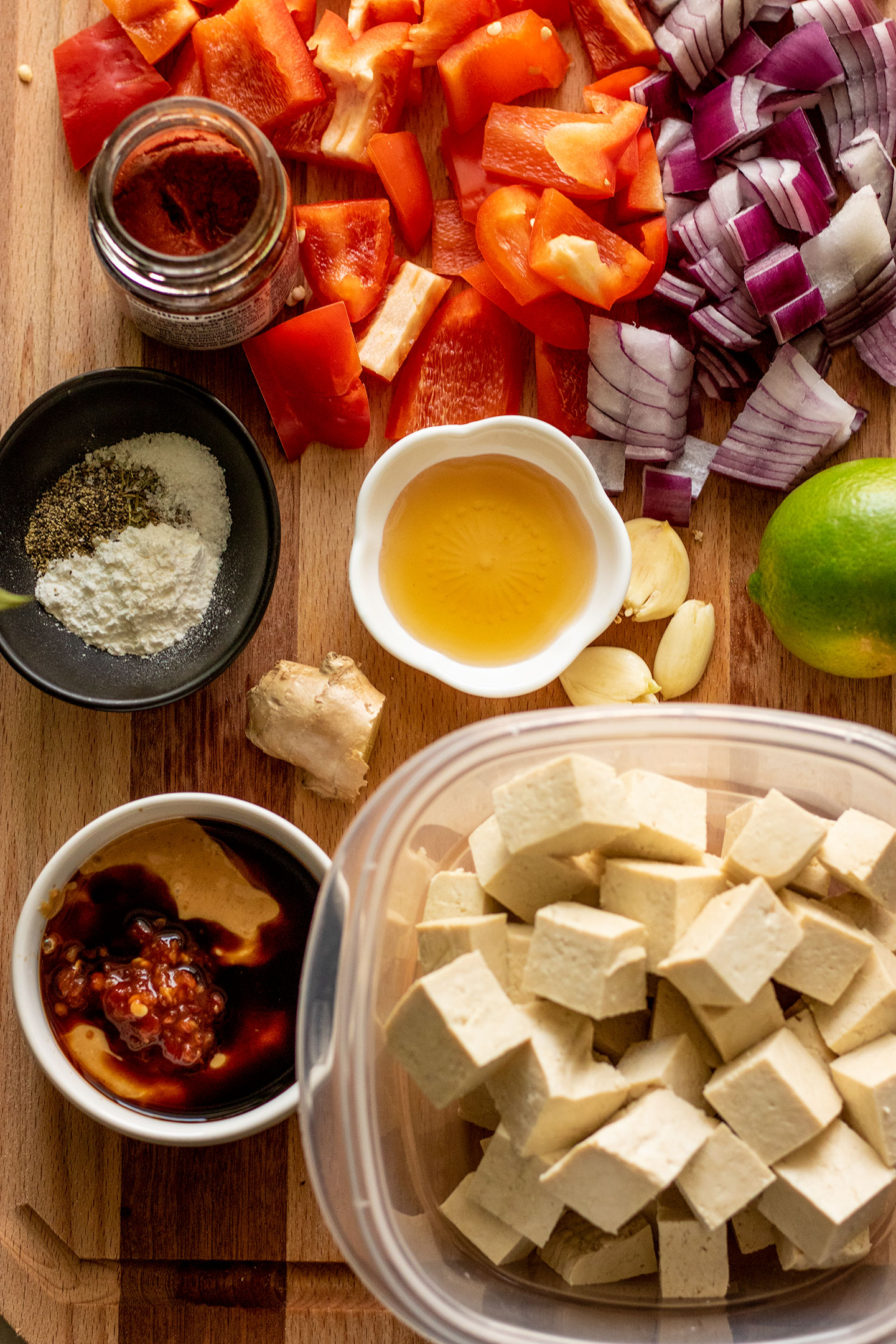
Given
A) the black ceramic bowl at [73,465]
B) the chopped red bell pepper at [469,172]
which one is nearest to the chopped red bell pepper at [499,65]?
the chopped red bell pepper at [469,172]

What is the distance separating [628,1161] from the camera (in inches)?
39.9

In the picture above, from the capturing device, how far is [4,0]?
1.45 metres

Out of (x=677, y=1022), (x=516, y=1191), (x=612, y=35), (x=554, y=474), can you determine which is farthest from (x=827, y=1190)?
(x=612, y=35)

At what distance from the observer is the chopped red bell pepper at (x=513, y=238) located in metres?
1.41

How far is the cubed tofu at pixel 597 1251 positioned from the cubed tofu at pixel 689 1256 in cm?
3

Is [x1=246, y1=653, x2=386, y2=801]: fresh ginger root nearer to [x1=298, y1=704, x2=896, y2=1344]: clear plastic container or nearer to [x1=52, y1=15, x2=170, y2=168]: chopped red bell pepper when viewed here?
[x1=298, y1=704, x2=896, y2=1344]: clear plastic container

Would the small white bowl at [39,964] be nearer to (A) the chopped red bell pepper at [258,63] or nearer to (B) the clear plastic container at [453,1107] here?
(B) the clear plastic container at [453,1107]

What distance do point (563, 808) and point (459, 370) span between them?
696mm

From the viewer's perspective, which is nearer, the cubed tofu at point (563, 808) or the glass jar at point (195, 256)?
the cubed tofu at point (563, 808)

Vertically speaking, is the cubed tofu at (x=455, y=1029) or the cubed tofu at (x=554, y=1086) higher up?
the cubed tofu at (x=455, y=1029)

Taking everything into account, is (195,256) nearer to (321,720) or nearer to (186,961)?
(321,720)

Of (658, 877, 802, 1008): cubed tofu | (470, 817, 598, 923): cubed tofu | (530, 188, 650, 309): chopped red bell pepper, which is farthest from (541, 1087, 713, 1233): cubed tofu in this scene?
(530, 188, 650, 309): chopped red bell pepper

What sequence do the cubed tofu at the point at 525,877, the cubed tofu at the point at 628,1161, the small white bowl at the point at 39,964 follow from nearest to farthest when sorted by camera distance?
the cubed tofu at the point at 628,1161 < the cubed tofu at the point at 525,877 < the small white bowl at the point at 39,964

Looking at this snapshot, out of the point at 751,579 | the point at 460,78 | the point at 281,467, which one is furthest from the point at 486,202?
the point at 751,579
